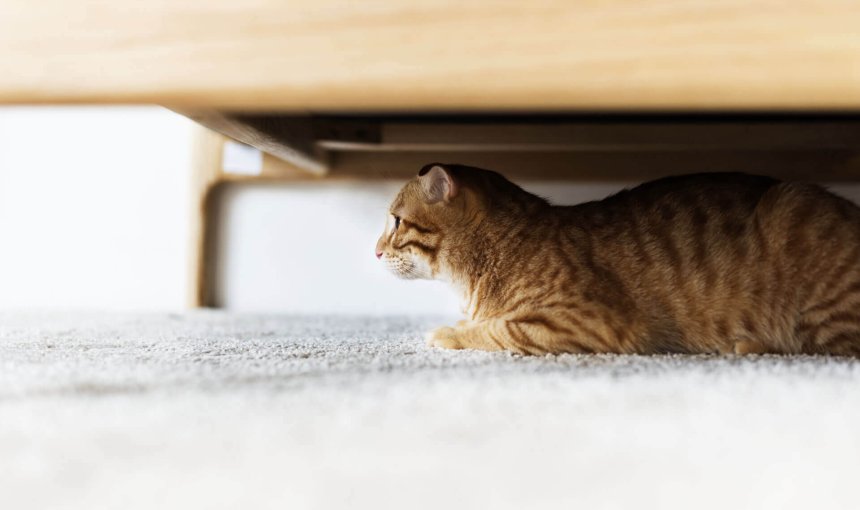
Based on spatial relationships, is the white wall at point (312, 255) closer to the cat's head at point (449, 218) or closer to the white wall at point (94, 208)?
the white wall at point (94, 208)

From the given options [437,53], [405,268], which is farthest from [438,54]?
[405,268]

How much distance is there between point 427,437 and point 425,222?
2.49ft

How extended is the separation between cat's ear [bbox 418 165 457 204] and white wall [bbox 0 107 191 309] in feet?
3.34

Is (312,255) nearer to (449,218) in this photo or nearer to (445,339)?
(449,218)

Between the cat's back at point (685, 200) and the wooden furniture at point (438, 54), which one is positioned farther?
the cat's back at point (685, 200)

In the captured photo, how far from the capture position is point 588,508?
51 centimetres

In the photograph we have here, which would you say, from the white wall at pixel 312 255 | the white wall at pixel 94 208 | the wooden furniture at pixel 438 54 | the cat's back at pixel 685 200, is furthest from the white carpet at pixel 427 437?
the white wall at pixel 94 208

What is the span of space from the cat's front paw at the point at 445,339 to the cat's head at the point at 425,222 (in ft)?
0.48

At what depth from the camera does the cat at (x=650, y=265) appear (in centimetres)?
114

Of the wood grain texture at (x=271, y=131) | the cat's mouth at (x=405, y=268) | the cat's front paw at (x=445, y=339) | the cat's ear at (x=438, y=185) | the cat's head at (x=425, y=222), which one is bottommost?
the cat's front paw at (x=445, y=339)

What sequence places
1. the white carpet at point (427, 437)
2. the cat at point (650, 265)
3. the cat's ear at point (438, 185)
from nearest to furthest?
the white carpet at point (427, 437)
the cat at point (650, 265)
the cat's ear at point (438, 185)

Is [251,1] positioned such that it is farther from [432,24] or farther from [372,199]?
[372,199]

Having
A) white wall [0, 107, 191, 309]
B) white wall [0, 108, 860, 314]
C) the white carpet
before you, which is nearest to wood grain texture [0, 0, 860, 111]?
the white carpet

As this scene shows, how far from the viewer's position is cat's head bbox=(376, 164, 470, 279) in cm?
129
